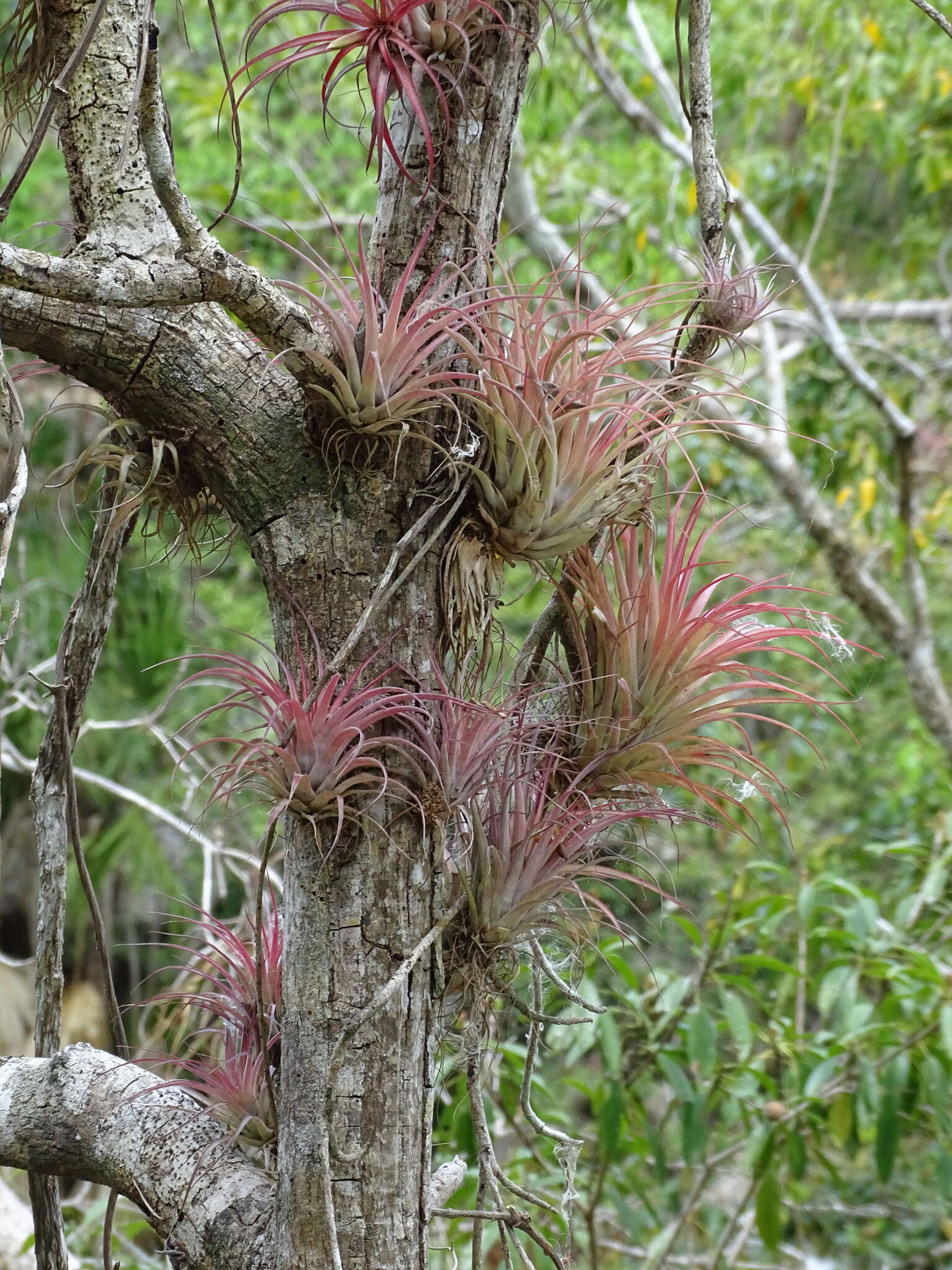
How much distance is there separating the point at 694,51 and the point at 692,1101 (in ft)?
4.77

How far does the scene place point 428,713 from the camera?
74 centimetres

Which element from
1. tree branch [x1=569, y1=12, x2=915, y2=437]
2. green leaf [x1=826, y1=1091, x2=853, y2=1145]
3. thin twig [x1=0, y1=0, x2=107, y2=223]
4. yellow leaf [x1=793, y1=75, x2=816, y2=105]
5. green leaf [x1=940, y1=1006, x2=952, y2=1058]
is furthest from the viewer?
yellow leaf [x1=793, y1=75, x2=816, y2=105]

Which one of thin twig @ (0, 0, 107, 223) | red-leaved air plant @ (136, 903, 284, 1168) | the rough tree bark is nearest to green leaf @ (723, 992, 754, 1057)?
red-leaved air plant @ (136, 903, 284, 1168)

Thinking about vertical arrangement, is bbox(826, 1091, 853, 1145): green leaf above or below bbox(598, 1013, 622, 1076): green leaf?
below

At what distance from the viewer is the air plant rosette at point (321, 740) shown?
2.30ft

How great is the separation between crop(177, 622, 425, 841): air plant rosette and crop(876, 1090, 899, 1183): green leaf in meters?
1.33

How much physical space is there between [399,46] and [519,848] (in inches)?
21.4

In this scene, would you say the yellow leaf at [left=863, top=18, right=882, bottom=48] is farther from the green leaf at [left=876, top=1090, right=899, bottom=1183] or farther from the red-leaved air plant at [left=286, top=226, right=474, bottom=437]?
the red-leaved air plant at [left=286, top=226, right=474, bottom=437]

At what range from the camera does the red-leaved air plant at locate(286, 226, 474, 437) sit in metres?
0.71

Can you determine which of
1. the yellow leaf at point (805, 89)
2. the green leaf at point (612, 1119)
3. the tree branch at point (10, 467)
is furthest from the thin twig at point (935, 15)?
the yellow leaf at point (805, 89)

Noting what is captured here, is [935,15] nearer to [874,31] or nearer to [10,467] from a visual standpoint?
[10,467]

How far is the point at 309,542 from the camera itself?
76cm

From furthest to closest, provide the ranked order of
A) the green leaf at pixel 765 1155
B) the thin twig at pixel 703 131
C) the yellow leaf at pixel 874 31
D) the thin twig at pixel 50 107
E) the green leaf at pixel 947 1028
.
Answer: the yellow leaf at pixel 874 31 → the green leaf at pixel 765 1155 → the green leaf at pixel 947 1028 → the thin twig at pixel 703 131 → the thin twig at pixel 50 107

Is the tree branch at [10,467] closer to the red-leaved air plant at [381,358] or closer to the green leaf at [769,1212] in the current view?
A: the red-leaved air plant at [381,358]
